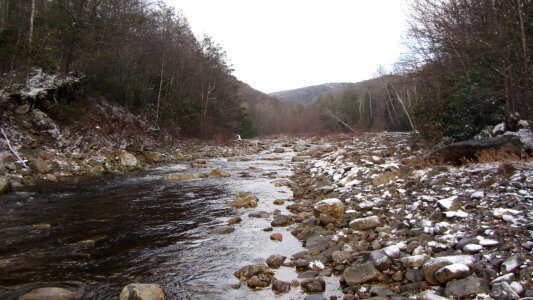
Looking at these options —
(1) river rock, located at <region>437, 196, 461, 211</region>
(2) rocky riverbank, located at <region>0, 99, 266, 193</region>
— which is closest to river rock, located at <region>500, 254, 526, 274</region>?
(1) river rock, located at <region>437, 196, 461, 211</region>

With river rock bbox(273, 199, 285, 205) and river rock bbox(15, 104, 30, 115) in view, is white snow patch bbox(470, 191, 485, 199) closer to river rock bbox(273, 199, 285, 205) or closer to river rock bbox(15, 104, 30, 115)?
river rock bbox(273, 199, 285, 205)

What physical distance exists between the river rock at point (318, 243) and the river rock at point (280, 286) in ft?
4.75

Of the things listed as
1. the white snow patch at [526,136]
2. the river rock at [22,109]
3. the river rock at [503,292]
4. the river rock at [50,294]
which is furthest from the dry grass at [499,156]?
the river rock at [22,109]

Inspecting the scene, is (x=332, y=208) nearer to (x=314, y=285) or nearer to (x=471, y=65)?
(x=314, y=285)

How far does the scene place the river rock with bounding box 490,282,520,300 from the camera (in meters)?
3.53

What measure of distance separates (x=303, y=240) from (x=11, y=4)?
20.2m

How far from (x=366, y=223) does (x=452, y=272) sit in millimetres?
2605

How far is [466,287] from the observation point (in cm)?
394

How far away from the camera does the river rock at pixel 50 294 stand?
14.9 feet

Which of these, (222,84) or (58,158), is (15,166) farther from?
(222,84)

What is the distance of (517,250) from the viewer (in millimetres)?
4371

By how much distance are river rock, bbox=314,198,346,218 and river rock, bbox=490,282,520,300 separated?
419cm

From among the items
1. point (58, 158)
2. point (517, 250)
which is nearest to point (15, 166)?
point (58, 158)

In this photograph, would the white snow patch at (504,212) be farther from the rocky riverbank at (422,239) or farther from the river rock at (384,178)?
the river rock at (384,178)
